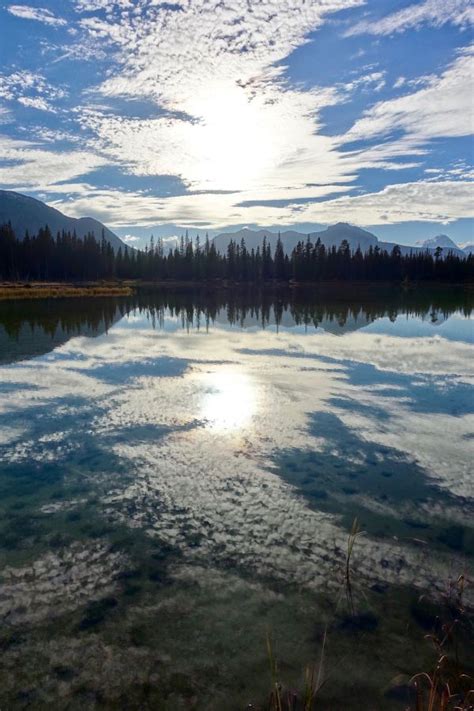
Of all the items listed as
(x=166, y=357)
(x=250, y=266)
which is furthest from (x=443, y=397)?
(x=250, y=266)

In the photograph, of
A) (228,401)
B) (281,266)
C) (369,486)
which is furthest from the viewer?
(281,266)

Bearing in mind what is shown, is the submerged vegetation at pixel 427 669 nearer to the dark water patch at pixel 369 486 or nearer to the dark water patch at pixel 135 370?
the dark water patch at pixel 369 486

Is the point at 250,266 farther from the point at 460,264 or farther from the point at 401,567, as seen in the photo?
the point at 401,567

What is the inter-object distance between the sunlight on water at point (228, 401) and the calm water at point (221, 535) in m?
0.12

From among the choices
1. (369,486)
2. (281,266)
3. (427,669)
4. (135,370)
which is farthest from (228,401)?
(281,266)

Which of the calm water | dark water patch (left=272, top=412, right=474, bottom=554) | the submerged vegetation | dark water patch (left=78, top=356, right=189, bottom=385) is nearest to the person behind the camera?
the submerged vegetation

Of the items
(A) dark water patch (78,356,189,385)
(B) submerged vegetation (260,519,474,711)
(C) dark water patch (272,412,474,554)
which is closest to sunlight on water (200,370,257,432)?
(A) dark water patch (78,356,189,385)

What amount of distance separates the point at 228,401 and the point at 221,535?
25.8ft

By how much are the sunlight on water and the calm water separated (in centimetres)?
12

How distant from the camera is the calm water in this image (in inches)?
201

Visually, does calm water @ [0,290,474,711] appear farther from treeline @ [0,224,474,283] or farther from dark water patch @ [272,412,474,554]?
treeline @ [0,224,474,283]

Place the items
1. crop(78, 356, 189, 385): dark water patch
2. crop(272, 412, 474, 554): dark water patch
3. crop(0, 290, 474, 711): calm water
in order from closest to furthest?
crop(0, 290, 474, 711): calm water
crop(272, 412, 474, 554): dark water patch
crop(78, 356, 189, 385): dark water patch

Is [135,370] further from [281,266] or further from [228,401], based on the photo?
[281,266]

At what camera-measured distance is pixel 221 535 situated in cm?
761
